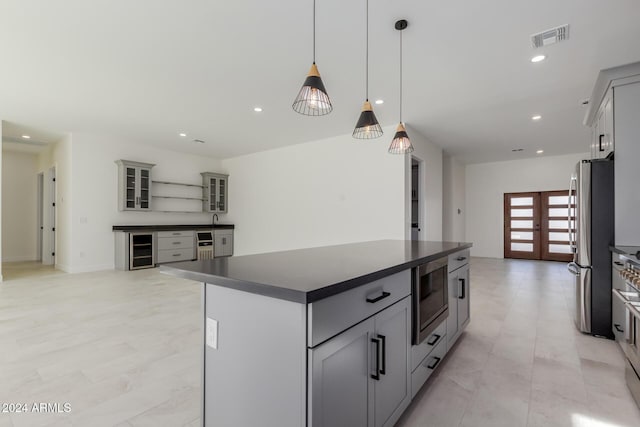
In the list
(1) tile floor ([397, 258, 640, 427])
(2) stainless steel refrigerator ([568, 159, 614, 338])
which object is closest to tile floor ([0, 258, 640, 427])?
(1) tile floor ([397, 258, 640, 427])

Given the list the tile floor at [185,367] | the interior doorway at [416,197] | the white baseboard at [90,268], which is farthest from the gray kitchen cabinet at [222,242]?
the interior doorway at [416,197]

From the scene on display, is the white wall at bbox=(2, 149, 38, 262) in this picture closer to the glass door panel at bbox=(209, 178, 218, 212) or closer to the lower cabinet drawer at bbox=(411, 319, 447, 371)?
the glass door panel at bbox=(209, 178, 218, 212)

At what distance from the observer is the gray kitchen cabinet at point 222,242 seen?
8.12m

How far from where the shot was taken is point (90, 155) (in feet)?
20.6

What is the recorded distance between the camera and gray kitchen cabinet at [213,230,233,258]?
26.7ft

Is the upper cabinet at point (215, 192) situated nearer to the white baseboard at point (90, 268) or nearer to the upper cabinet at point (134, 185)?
the upper cabinet at point (134, 185)

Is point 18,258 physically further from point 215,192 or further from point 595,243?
point 595,243

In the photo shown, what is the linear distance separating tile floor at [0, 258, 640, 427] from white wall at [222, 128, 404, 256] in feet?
7.90

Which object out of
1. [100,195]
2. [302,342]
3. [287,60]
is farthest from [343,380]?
[100,195]

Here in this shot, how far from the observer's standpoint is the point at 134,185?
22.0 ft

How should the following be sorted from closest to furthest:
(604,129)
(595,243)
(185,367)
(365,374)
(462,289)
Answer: (365,374)
(185,367)
(462,289)
(595,243)
(604,129)

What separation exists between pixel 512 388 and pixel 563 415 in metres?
0.30

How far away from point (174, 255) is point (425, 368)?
21.8 ft

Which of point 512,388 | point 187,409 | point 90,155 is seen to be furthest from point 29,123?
point 512,388
